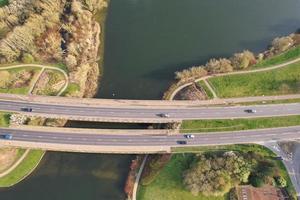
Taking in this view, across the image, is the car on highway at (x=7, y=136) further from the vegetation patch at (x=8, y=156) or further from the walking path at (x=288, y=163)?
Result: the walking path at (x=288, y=163)

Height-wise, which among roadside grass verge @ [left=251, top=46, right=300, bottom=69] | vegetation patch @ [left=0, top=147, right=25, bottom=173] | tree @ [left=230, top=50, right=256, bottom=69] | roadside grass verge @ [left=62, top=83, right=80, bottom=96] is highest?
roadside grass verge @ [left=251, top=46, right=300, bottom=69]

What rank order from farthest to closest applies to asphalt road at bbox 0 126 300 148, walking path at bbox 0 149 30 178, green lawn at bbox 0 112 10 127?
green lawn at bbox 0 112 10 127 < asphalt road at bbox 0 126 300 148 < walking path at bbox 0 149 30 178

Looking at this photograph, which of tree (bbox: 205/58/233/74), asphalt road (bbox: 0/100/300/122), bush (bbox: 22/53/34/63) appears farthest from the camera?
bush (bbox: 22/53/34/63)

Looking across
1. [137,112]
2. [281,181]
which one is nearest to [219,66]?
[137,112]

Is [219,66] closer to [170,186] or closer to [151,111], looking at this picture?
[151,111]

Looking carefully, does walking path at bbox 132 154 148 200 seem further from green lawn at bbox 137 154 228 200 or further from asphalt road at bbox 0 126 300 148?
asphalt road at bbox 0 126 300 148

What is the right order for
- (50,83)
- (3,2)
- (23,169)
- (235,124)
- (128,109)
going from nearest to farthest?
(23,169)
(235,124)
(128,109)
(50,83)
(3,2)

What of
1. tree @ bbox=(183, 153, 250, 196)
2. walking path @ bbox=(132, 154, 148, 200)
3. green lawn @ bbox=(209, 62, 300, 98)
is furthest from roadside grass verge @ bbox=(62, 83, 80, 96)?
tree @ bbox=(183, 153, 250, 196)
